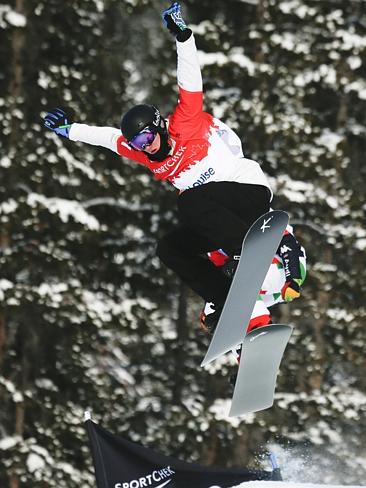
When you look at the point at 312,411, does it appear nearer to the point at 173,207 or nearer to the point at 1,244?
the point at 173,207

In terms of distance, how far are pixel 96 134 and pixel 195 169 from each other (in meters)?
0.59

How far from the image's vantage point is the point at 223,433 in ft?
37.3

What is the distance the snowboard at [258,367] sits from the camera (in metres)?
5.37

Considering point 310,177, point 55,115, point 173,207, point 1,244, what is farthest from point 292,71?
point 55,115

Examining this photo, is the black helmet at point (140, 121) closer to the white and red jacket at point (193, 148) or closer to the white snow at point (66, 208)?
the white and red jacket at point (193, 148)

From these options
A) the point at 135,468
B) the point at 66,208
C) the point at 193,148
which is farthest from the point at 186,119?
the point at 66,208

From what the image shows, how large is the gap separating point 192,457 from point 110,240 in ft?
8.76

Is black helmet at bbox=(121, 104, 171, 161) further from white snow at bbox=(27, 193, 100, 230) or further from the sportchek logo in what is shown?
white snow at bbox=(27, 193, 100, 230)

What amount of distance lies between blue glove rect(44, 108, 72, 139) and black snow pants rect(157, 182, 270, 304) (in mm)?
748

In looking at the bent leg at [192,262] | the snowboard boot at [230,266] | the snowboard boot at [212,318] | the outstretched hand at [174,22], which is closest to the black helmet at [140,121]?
the outstretched hand at [174,22]

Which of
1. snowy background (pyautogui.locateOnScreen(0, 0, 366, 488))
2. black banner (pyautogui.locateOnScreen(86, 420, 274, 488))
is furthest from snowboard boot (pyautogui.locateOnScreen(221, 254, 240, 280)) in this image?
snowy background (pyautogui.locateOnScreen(0, 0, 366, 488))

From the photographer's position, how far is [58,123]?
5.47 meters

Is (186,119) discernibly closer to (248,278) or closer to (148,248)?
(248,278)

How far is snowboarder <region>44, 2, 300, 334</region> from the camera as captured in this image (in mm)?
5012
